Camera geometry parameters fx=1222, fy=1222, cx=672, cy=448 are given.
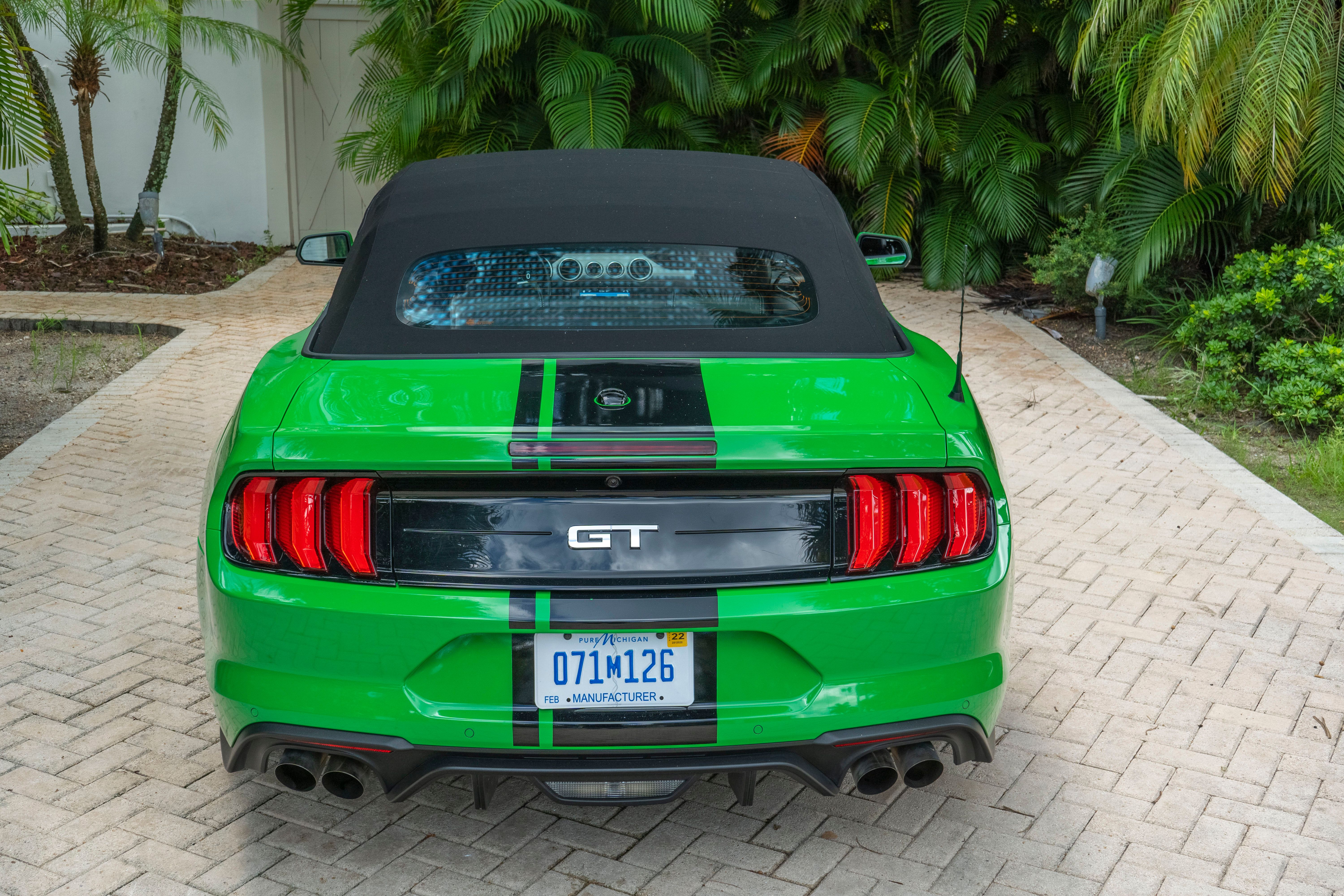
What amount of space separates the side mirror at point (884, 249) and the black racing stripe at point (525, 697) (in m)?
2.33

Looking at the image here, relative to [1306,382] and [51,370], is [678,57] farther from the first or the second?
[1306,382]

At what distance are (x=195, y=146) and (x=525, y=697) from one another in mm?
12216

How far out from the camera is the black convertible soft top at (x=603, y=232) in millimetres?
2973

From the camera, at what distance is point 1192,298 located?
9.23 metres

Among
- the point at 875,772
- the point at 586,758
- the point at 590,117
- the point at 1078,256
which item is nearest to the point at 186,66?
the point at 590,117

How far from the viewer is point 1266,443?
6785 mm

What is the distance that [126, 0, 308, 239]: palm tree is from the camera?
37.7 ft

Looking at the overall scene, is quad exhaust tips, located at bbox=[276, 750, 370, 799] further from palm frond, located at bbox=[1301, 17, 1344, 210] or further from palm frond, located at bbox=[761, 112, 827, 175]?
palm frond, located at bbox=[761, 112, 827, 175]

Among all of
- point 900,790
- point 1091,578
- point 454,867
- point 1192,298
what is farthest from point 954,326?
point 454,867

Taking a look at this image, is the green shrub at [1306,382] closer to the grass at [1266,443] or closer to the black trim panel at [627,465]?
the grass at [1266,443]

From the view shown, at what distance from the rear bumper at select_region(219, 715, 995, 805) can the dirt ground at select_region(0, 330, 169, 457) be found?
4.70m

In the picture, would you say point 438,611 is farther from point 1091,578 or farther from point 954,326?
point 954,326

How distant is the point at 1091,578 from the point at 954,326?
17.4 ft

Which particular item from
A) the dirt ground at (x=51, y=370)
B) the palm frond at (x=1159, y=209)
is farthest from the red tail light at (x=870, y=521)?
the palm frond at (x=1159, y=209)
